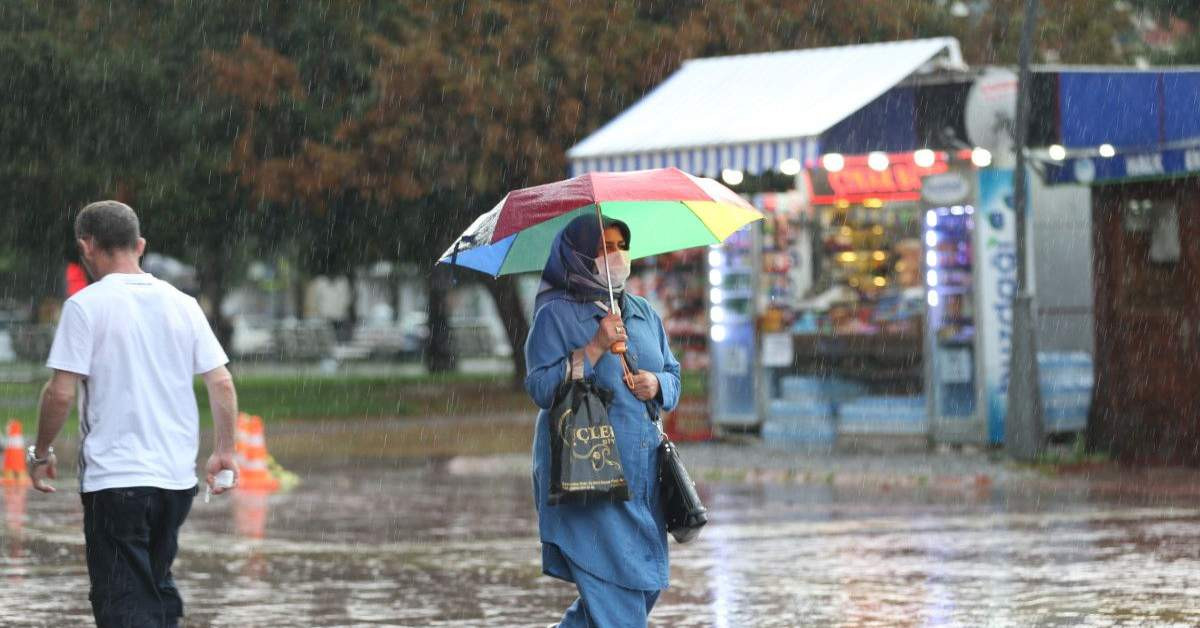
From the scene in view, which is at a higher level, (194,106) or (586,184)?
(194,106)

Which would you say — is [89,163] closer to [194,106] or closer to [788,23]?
[194,106]

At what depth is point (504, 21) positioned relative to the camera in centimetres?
2898

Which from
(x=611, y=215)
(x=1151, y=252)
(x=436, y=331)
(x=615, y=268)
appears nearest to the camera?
(x=615, y=268)

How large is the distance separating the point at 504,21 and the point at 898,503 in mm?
14516

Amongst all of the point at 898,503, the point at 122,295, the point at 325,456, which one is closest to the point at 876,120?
the point at 898,503

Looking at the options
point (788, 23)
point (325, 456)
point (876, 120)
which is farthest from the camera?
point (788, 23)

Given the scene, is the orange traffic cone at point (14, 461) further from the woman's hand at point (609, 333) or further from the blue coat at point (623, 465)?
the woman's hand at point (609, 333)

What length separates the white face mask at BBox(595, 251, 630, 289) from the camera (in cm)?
703

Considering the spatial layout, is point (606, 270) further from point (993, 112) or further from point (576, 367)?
point (993, 112)

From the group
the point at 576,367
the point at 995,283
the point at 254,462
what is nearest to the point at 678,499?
the point at 576,367

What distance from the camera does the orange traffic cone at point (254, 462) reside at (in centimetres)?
1844

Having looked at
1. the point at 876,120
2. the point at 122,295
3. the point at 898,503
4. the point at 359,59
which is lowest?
the point at 898,503

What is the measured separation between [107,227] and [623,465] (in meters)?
1.86

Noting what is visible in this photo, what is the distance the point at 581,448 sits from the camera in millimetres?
6738
